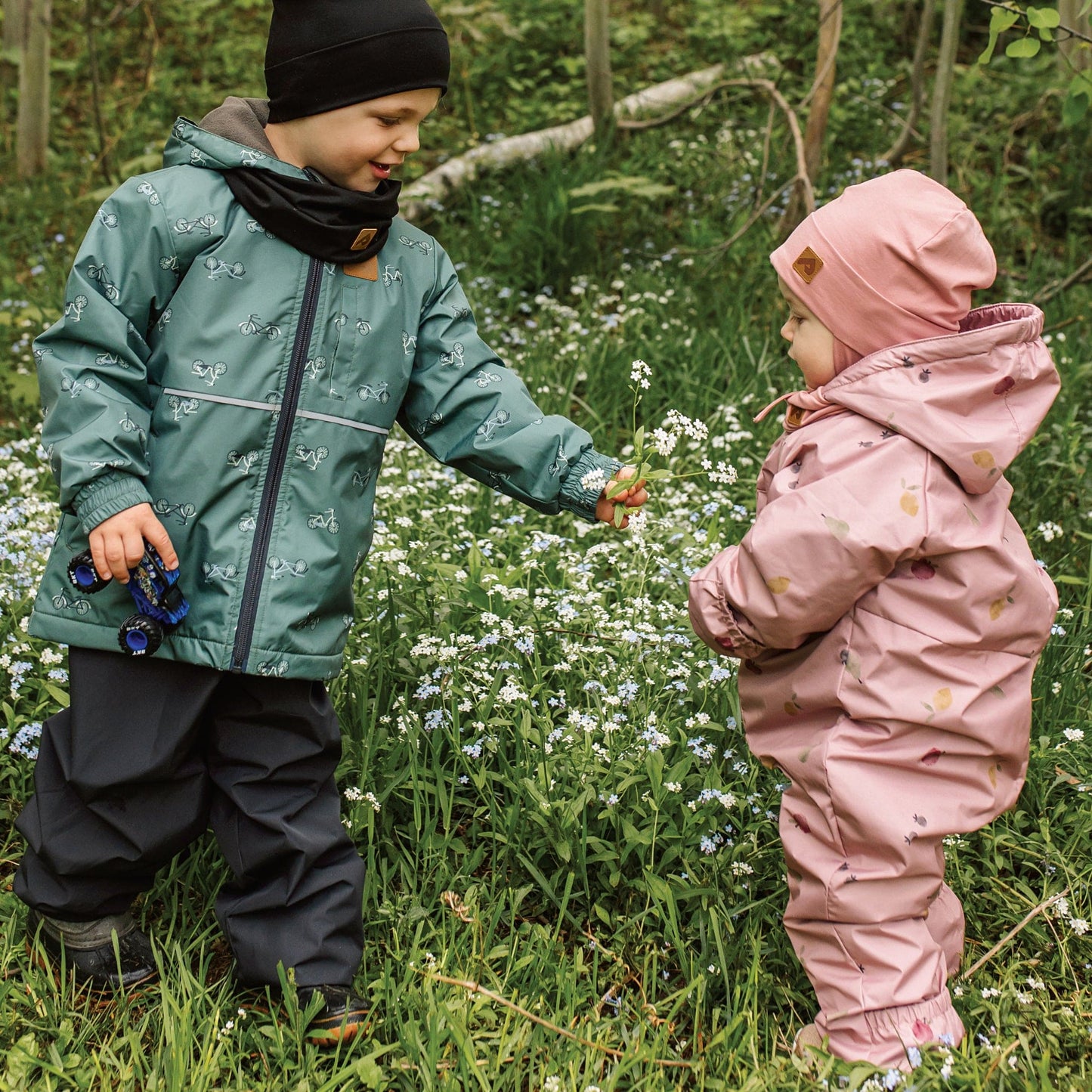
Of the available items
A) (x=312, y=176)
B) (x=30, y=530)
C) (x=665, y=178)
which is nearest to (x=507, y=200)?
(x=665, y=178)

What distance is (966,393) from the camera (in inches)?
78.9

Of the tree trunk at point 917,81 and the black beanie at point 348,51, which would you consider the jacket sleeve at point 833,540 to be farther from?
the tree trunk at point 917,81

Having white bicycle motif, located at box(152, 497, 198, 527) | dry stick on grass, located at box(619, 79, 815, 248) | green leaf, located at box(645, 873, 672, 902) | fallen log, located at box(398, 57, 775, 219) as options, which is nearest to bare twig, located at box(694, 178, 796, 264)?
dry stick on grass, located at box(619, 79, 815, 248)

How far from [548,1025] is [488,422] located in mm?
1155

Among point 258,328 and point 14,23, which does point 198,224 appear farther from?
point 14,23

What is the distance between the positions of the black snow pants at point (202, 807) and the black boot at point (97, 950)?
0.04 metres

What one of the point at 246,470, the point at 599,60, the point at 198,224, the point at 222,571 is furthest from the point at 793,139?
the point at 222,571

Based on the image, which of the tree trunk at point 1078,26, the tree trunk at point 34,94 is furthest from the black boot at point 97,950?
Result: the tree trunk at point 34,94

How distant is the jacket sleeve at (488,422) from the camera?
93.7 inches

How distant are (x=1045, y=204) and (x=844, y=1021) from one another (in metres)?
5.20

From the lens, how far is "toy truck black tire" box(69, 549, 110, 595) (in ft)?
6.76

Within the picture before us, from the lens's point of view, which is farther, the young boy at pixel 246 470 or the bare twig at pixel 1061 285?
the bare twig at pixel 1061 285

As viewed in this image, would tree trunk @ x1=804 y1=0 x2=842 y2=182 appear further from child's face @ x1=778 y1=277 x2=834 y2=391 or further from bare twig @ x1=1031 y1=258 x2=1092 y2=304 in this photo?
child's face @ x1=778 y1=277 x2=834 y2=391

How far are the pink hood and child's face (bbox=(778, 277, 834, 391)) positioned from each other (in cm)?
10
